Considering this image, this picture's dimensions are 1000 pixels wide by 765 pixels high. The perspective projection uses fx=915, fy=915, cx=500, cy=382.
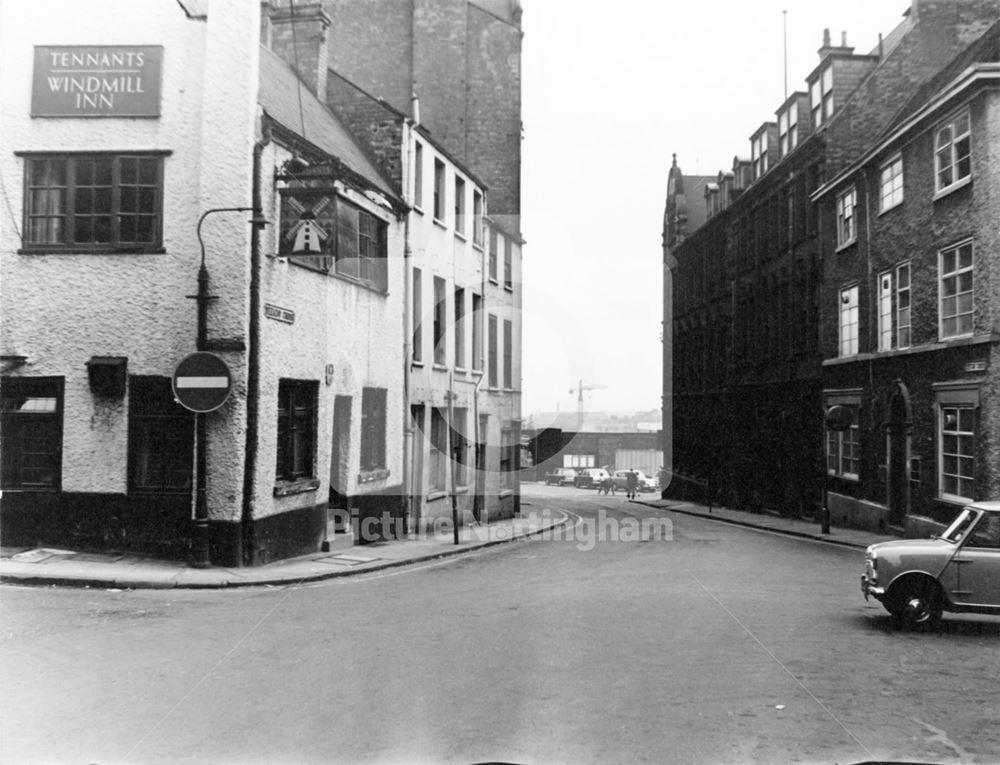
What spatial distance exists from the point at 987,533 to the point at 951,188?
12.8 metres

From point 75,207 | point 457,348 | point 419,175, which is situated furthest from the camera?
point 457,348

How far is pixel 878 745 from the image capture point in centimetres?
623

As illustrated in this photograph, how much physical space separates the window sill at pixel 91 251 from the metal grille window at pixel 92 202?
0.06 feet

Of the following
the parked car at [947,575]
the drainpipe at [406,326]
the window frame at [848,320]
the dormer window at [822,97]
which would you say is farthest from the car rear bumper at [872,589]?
the dormer window at [822,97]

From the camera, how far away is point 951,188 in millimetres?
20609

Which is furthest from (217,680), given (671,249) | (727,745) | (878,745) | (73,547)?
(671,249)

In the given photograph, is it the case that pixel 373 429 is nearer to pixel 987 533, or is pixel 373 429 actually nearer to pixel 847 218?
pixel 987 533

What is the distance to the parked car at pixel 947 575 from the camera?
33.4 feet

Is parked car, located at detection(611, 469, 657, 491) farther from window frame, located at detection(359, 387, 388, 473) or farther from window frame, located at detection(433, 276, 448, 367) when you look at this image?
window frame, located at detection(359, 387, 388, 473)

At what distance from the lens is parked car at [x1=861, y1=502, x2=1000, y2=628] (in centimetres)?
1019

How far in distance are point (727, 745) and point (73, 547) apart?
38.1ft

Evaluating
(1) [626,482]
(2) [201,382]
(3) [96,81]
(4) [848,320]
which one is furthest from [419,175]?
(1) [626,482]

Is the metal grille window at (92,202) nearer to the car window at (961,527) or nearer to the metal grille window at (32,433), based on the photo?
the metal grille window at (32,433)

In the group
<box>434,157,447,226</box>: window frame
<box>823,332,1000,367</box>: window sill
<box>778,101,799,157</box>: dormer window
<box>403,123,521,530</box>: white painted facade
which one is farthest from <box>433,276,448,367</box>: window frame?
<box>778,101,799,157</box>: dormer window
